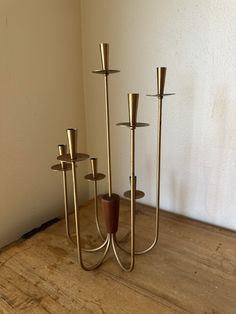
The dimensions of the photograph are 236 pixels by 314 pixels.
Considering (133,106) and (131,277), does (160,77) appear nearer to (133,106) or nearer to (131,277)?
(133,106)

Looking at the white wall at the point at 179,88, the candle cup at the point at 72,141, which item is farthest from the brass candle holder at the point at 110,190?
the white wall at the point at 179,88

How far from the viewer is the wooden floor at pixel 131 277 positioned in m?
0.59

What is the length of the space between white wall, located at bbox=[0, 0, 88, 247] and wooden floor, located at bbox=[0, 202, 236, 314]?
13 cm

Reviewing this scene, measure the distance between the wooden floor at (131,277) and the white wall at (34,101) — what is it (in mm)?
132

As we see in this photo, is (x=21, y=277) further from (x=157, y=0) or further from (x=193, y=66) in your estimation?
(x=157, y=0)

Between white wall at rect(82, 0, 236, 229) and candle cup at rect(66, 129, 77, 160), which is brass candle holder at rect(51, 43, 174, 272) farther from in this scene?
white wall at rect(82, 0, 236, 229)

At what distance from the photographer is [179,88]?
0.85 metres

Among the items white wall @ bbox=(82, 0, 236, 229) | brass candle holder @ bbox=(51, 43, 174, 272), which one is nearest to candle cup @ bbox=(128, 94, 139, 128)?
brass candle holder @ bbox=(51, 43, 174, 272)

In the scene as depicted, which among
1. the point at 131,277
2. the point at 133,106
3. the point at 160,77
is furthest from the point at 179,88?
the point at 131,277

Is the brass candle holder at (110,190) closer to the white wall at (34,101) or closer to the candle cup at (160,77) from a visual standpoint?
the candle cup at (160,77)

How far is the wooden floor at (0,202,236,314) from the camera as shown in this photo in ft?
1.95

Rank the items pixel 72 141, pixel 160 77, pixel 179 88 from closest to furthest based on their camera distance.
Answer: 1. pixel 72 141
2. pixel 160 77
3. pixel 179 88

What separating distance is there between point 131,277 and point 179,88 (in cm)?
54

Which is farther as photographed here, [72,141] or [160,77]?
[160,77]
